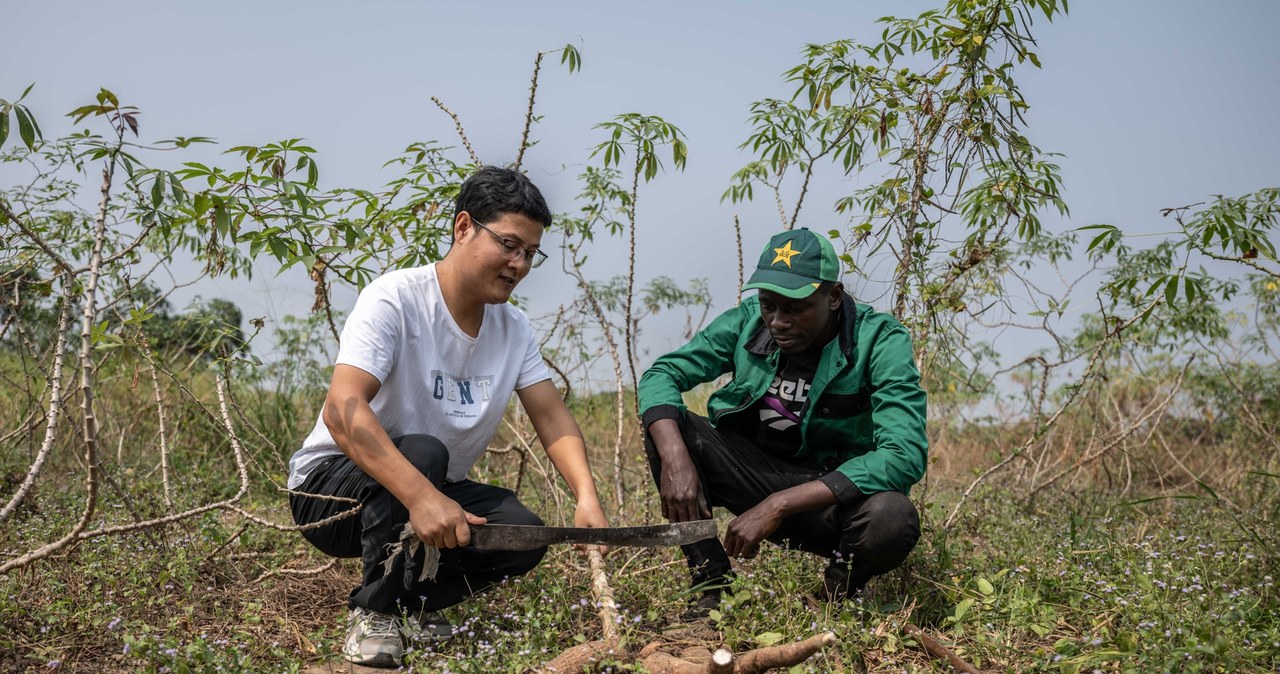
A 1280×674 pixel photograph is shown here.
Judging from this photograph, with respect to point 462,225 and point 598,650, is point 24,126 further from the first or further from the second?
point 598,650

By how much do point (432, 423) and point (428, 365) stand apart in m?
0.20

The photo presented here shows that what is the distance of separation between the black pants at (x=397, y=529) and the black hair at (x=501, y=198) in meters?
0.75

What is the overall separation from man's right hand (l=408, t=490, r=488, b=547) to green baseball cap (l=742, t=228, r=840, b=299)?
3.83 ft

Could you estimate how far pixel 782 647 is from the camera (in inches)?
101

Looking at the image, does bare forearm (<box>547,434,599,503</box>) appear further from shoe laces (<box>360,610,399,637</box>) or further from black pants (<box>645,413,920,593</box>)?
shoe laces (<box>360,610,399,637</box>)

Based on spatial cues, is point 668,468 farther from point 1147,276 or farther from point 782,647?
point 1147,276

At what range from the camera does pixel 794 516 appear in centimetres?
329

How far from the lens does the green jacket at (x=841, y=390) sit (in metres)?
3.09

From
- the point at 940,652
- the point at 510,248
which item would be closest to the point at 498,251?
the point at 510,248

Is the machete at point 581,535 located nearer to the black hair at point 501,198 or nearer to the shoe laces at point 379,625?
the shoe laces at point 379,625

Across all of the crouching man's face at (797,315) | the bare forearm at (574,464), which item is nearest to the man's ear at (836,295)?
the crouching man's face at (797,315)

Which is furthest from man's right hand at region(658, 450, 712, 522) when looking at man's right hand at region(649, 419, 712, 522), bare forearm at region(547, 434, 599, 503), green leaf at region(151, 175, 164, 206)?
green leaf at region(151, 175, 164, 206)

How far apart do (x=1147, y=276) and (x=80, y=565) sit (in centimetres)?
416

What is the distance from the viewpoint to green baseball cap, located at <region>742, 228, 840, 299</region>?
124 inches
